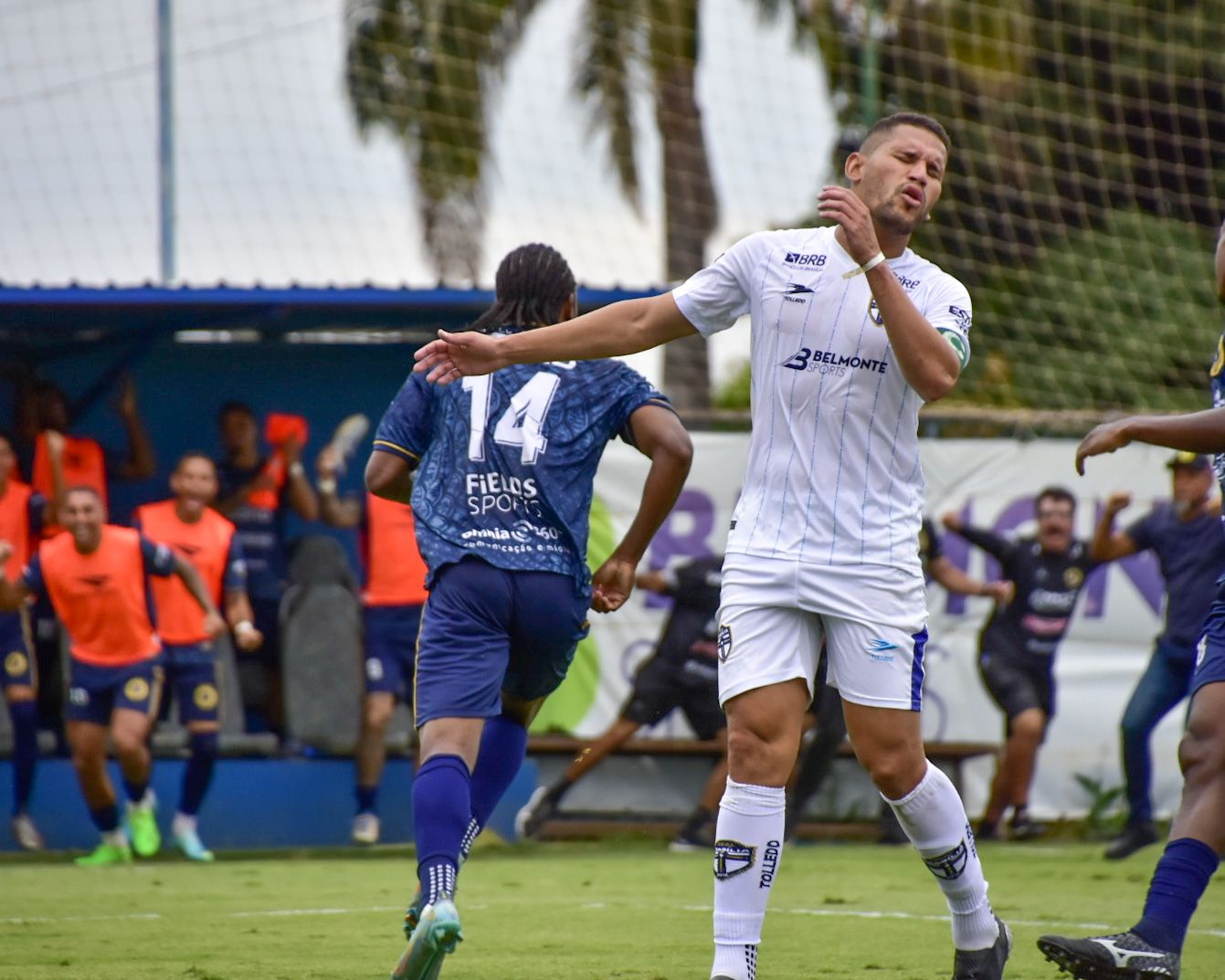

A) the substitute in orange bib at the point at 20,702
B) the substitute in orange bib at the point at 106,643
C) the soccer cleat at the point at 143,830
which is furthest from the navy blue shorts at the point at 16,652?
the soccer cleat at the point at 143,830

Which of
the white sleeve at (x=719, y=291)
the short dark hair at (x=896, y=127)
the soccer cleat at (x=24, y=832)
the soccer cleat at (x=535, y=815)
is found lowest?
the soccer cleat at (x=535, y=815)

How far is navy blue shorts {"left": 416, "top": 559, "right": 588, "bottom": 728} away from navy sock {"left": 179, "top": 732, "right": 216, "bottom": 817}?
553cm

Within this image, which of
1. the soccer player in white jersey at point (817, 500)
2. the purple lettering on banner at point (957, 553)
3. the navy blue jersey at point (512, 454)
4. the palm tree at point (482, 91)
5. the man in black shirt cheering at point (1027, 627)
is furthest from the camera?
the palm tree at point (482, 91)

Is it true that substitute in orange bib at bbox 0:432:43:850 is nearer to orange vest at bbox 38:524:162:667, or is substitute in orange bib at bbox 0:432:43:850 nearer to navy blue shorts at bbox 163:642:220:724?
orange vest at bbox 38:524:162:667

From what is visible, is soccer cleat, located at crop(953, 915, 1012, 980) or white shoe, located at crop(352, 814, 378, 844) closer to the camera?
Result: soccer cleat, located at crop(953, 915, 1012, 980)

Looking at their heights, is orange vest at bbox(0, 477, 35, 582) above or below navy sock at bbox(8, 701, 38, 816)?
above

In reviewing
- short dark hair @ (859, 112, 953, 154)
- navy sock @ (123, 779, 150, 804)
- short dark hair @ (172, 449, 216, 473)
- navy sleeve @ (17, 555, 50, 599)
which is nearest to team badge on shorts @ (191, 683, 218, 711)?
navy sock @ (123, 779, 150, 804)

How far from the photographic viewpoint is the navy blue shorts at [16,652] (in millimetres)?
10688

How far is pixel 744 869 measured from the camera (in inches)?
182

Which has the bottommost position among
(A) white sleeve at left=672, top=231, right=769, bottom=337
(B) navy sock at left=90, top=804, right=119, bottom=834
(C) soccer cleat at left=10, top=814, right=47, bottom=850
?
(C) soccer cleat at left=10, top=814, right=47, bottom=850

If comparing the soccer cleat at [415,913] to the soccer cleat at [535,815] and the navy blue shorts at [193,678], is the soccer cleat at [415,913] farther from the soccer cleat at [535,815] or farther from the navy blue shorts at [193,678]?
the soccer cleat at [535,815]

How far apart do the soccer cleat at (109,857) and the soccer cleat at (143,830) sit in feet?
0.24

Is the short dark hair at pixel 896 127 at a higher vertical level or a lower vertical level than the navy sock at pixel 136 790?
higher

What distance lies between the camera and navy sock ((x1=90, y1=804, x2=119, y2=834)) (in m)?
10.3
